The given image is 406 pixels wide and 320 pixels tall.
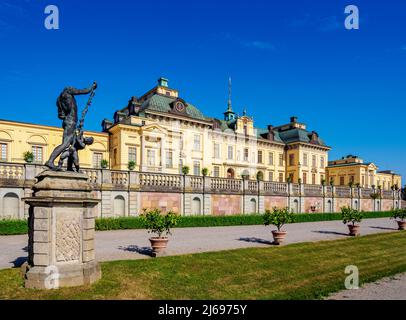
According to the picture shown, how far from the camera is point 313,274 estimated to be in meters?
11.3

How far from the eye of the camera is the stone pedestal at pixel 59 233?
845 cm

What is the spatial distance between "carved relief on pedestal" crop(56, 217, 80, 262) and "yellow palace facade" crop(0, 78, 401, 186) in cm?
2089

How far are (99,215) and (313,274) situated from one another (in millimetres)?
18203

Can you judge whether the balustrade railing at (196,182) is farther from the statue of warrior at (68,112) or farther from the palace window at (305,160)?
the palace window at (305,160)

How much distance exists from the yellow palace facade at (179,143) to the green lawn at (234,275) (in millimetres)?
18646

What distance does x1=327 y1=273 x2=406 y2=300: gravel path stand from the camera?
29.0 feet

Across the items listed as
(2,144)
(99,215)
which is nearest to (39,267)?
(99,215)

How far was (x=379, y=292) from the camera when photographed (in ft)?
30.9

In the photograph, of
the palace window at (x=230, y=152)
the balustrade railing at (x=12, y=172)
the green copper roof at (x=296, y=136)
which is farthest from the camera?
the green copper roof at (x=296, y=136)

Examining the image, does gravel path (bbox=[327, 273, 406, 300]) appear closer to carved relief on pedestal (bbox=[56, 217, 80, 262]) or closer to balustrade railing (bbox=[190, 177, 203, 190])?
carved relief on pedestal (bbox=[56, 217, 80, 262])

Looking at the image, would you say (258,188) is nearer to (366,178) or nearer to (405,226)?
(405,226)

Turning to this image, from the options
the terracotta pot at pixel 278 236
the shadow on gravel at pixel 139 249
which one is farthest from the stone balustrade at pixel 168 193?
the terracotta pot at pixel 278 236

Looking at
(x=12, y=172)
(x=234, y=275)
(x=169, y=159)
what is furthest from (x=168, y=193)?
(x=234, y=275)

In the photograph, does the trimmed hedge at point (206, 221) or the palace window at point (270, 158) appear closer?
the trimmed hedge at point (206, 221)
